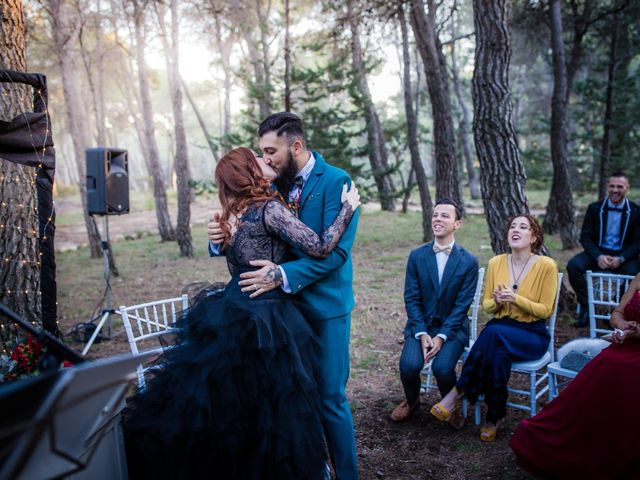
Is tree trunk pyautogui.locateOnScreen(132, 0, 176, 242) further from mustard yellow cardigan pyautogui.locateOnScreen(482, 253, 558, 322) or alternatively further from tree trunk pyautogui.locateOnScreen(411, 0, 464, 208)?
mustard yellow cardigan pyautogui.locateOnScreen(482, 253, 558, 322)

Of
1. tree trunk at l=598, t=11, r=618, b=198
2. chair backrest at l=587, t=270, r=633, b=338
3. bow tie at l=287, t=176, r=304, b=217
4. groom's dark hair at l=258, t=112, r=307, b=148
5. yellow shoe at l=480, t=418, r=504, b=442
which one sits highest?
tree trunk at l=598, t=11, r=618, b=198

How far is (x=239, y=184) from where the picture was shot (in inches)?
98.4

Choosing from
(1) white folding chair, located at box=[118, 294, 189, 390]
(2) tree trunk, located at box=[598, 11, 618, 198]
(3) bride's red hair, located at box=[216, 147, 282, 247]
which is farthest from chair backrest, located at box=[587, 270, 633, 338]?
(2) tree trunk, located at box=[598, 11, 618, 198]

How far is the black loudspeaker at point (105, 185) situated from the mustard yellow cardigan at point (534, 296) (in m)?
5.59

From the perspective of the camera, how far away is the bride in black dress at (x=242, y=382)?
228cm

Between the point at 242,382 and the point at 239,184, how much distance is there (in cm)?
97

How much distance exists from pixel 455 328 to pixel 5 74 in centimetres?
366

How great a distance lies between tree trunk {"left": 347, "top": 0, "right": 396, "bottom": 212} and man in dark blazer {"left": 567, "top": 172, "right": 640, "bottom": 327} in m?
6.50

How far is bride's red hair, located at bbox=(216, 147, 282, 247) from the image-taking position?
2.50 metres

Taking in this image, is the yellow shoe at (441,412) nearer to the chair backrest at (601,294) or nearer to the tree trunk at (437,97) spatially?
the chair backrest at (601,294)

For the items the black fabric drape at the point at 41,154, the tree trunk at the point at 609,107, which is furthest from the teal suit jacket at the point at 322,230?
the tree trunk at the point at 609,107

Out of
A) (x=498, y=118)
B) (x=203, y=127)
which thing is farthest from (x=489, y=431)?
(x=203, y=127)

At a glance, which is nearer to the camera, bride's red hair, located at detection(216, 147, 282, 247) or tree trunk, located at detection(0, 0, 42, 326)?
bride's red hair, located at detection(216, 147, 282, 247)

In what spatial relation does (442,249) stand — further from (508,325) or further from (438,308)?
(508,325)
